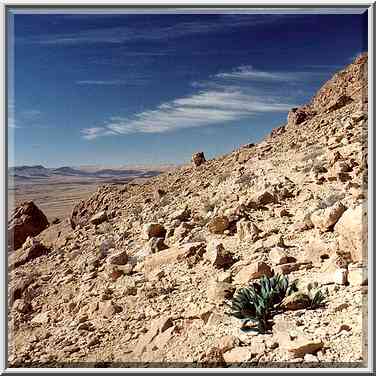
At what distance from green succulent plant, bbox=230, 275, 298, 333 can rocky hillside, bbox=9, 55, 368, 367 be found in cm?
7

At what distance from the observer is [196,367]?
3.96 m

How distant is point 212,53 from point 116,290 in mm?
2114

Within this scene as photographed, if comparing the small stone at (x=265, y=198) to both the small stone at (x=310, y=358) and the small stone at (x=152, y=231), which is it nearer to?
the small stone at (x=152, y=231)

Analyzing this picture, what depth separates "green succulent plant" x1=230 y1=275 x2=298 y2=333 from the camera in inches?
154

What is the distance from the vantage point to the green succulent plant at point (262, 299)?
12.9 ft

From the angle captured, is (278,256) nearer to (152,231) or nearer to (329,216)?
(329,216)

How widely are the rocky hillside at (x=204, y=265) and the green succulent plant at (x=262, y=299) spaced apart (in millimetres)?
71

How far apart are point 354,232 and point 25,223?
2825 millimetres

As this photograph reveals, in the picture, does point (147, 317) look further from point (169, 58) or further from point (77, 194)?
point (169, 58)

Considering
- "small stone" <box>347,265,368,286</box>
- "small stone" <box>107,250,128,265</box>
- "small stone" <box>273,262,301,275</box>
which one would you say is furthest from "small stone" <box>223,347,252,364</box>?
"small stone" <box>107,250,128,265</box>

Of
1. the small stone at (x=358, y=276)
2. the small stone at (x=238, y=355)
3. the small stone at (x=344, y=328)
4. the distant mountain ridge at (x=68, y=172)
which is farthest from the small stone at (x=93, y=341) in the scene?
the small stone at (x=358, y=276)

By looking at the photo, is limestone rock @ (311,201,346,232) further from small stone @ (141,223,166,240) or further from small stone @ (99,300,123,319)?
small stone @ (99,300,123,319)

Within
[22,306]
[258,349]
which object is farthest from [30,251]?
[258,349]

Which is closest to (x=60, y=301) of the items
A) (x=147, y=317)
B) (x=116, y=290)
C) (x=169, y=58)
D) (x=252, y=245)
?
(x=116, y=290)
